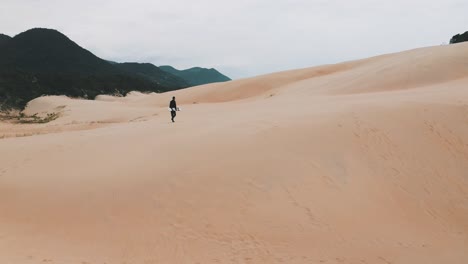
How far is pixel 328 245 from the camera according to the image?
256 inches

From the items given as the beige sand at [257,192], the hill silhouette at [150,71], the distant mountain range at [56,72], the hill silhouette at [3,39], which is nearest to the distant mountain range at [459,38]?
the distant mountain range at [56,72]

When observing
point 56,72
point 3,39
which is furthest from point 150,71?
point 56,72

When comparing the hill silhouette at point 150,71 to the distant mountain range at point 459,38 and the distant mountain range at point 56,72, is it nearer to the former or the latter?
the distant mountain range at point 56,72

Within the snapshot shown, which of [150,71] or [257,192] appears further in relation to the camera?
[150,71]

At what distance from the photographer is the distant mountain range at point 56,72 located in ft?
162

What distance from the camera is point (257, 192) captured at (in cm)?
759

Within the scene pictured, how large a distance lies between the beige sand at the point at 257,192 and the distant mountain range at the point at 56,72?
35.9 meters

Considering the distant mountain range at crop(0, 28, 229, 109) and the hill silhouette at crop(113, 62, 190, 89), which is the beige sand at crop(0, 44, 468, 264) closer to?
the distant mountain range at crop(0, 28, 229, 109)

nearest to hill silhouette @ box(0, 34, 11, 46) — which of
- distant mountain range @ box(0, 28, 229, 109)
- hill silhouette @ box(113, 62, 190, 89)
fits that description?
distant mountain range @ box(0, 28, 229, 109)

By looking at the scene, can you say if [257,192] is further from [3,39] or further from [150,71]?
[150,71]

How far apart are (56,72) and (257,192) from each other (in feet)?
247

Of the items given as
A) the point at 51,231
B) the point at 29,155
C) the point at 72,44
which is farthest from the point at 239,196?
the point at 72,44

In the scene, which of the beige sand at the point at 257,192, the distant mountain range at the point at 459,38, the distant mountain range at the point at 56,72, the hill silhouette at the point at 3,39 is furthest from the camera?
the hill silhouette at the point at 3,39

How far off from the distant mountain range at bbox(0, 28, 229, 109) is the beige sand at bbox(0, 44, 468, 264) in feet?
118
